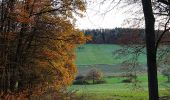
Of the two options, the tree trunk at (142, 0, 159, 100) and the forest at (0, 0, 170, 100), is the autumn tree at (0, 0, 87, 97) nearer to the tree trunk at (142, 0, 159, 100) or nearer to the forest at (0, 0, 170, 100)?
the forest at (0, 0, 170, 100)

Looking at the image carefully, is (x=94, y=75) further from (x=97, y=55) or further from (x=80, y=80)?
(x=97, y=55)

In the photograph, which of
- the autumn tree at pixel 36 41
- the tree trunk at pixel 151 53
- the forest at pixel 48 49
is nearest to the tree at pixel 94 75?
the forest at pixel 48 49

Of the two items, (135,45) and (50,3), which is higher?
(50,3)

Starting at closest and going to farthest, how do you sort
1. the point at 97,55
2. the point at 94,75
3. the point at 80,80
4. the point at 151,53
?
the point at 151,53 < the point at 80,80 < the point at 94,75 < the point at 97,55

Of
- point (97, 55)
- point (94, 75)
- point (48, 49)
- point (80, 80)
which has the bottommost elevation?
point (80, 80)

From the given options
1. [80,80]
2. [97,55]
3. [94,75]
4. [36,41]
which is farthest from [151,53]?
[97,55]

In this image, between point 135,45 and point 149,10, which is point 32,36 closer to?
point 135,45

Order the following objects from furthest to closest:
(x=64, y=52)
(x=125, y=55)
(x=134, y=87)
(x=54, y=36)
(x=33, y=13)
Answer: (x=64, y=52)
(x=54, y=36)
(x=33, y=13)
(x=134, y=87)
(x=125, y=55)

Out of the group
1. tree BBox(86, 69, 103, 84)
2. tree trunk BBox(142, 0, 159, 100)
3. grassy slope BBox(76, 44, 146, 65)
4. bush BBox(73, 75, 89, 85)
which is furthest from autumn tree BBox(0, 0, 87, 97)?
grassy slope BBox(76, 44, 146, 65)

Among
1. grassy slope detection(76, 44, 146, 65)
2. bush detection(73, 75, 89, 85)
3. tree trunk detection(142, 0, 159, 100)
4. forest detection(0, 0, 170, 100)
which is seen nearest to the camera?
tree trunk detection(142, 0, 159, 100)

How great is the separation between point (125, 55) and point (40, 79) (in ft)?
48.1

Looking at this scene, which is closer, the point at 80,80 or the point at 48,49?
the point at 48,49

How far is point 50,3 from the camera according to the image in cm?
3372

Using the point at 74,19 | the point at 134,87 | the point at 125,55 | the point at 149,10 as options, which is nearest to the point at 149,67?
the point at 149,10
